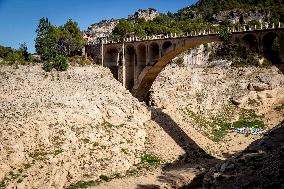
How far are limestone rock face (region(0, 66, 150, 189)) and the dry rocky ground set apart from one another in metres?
0.10

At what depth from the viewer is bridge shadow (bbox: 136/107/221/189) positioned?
43.4 metres

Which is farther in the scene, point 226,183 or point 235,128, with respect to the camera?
point 235,128

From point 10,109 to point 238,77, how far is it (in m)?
42.5

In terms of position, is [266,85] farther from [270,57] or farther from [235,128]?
[270,57]

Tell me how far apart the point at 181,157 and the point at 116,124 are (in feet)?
30.7

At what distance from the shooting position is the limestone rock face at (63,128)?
42.2 meters

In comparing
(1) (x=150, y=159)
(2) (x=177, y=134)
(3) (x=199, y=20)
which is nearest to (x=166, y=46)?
(2) (x=177, y=134)

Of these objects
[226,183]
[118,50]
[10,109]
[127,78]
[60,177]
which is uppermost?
[118,50]

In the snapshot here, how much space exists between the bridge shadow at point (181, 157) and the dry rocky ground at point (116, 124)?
13cm

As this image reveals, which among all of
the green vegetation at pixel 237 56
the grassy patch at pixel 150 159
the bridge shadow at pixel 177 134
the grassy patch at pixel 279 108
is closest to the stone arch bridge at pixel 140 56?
the bridge shadow at pixel 177 134

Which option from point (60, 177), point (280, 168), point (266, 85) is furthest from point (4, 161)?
point (266, 85)

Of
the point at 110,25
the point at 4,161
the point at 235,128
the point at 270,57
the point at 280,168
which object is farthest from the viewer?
the point at 110,25

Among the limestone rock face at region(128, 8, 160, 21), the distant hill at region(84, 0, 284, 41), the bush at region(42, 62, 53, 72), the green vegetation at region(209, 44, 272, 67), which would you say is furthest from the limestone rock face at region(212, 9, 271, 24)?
the bush at region(42, 62, 53, 72)

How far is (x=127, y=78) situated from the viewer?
67.9 metres
